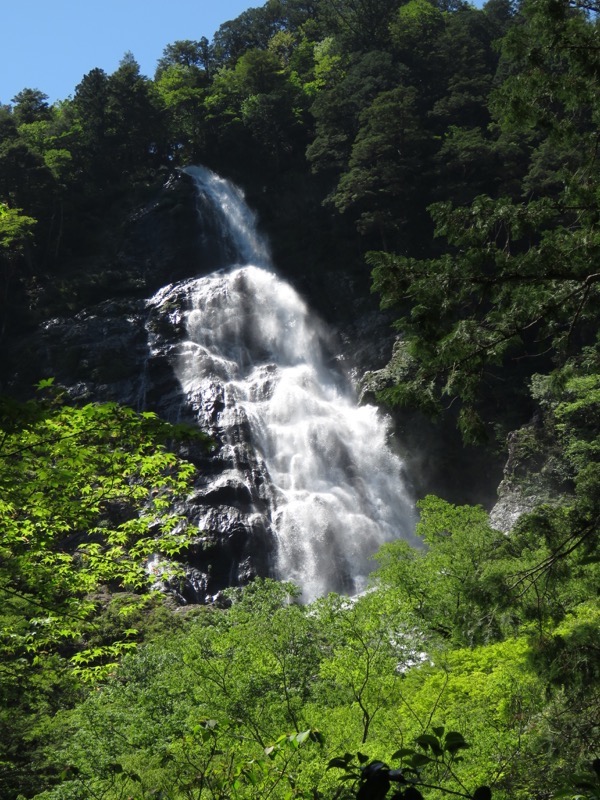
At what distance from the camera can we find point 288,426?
3153 cm

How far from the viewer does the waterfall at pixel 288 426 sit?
90.5 ft

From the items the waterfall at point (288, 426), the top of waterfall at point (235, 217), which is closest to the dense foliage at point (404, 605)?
the waterfall at point (288, 426)

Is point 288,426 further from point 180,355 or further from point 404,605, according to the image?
point 404,605

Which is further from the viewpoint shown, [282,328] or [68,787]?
[282,328]

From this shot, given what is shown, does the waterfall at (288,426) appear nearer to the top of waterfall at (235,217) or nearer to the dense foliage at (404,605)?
the top of waterfall at (235,217)

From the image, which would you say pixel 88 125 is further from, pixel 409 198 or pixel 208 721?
pixel 208 721

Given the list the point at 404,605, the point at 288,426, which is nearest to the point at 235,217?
the point at 288,426

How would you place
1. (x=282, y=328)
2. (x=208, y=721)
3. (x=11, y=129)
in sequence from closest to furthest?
(x=208, y=721)
(x=282, y=328)
(x=11, y=129)

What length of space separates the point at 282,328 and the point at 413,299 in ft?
95.7

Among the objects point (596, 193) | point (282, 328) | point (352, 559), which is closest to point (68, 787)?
Result: point (596, 193)

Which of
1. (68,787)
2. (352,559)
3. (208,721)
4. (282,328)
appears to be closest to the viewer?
(208,721)

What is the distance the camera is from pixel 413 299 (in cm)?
843

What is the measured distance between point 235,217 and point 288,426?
16.2 metres

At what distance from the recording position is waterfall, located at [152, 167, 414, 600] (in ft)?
90.5
